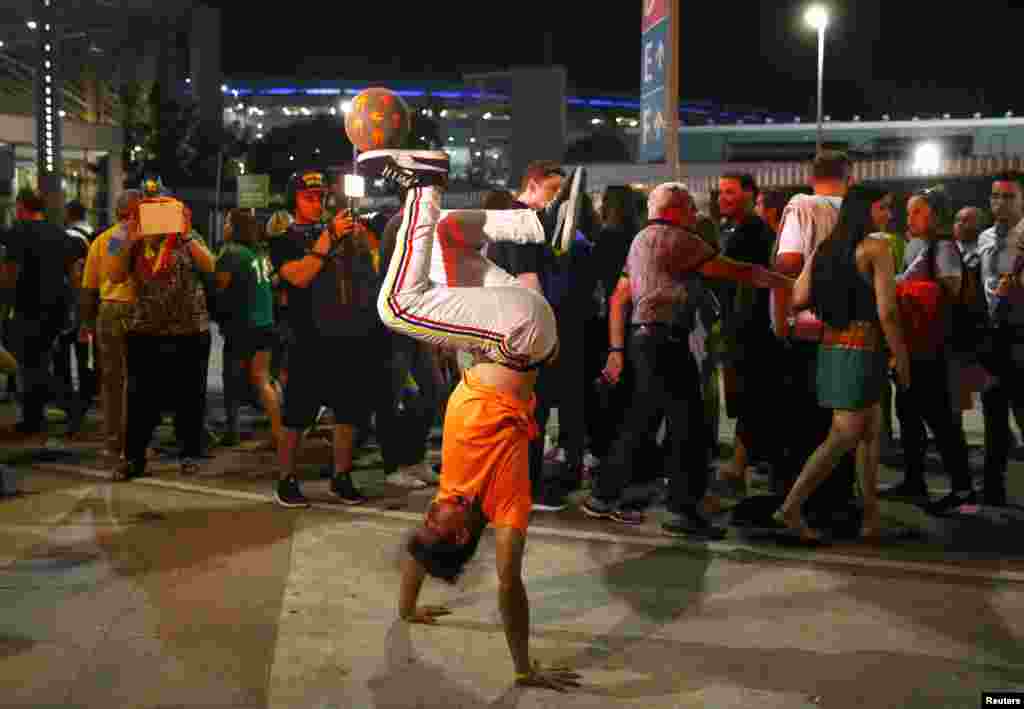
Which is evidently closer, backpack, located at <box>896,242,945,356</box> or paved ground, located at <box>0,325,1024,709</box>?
paved ground, located at <box>0,325,1024,709</box>

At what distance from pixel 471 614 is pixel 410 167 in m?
2.03

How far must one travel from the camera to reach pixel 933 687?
4145 millimetres

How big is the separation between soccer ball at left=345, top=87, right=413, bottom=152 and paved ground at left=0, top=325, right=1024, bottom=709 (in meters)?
1.94

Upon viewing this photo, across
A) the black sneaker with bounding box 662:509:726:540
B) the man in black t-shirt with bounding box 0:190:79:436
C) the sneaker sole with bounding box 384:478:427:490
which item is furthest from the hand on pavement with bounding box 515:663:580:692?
the man in black t-shirt with bounding box 0:190:79:436

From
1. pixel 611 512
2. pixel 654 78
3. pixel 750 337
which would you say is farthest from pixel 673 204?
pixel 654 78

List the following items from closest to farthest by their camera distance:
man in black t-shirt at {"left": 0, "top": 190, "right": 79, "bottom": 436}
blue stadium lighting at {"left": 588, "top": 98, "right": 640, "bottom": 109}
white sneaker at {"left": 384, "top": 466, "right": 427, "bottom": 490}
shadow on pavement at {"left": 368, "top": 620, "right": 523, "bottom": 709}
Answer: shadow on pavement at {"left": 368, "top": 620, "right": 523, "bottom": 709}, white sneaker at {"left": 384, "top": 466, "right": 427, "bottom": 490}, man in black t-shirt at {"left": 0, "top": 190, "right": 79, "bottom": 436}, blue stadium lighting at {"left": 588, "top": 98, "right": 640, "bottom": 109}

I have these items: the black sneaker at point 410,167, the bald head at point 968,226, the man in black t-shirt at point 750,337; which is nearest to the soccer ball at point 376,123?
the black sneaker at point 410,167

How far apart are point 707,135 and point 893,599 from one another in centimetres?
5725

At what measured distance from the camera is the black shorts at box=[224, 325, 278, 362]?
8.67 m

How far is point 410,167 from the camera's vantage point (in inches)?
157

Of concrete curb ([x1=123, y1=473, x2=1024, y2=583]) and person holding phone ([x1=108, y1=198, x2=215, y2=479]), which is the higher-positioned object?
person holding phone ([x1=108, y1=198, x2=215, y2=479])

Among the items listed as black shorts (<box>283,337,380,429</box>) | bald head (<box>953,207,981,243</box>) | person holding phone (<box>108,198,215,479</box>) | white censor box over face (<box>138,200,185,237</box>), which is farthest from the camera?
bald head (<box>953,207,981,243</box>)

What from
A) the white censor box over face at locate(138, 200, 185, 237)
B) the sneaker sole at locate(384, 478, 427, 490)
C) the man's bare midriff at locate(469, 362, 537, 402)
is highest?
the white censor box over face at locate(138, 200, 185, 237)

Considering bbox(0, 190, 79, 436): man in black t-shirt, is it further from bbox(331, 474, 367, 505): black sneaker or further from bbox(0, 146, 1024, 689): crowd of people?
bbox(331, 474, 367, 505): black sneaker
